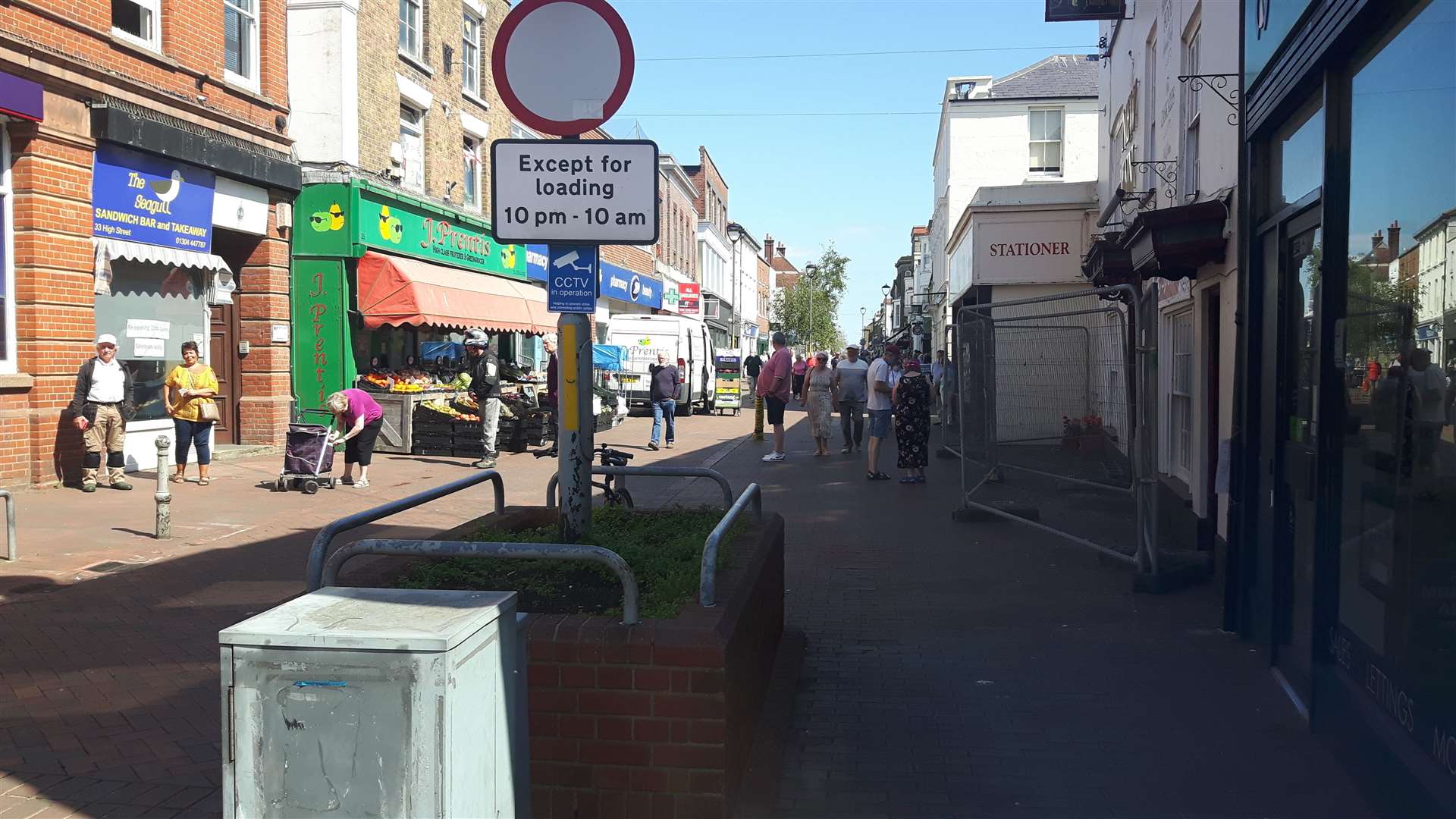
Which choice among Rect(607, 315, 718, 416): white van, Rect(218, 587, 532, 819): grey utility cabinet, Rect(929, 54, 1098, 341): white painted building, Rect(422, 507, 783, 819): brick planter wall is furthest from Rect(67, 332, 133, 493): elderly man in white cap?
Rect(929, 54, 1098, 341): white painted building

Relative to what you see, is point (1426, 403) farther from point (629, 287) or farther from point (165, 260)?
point (629, 287)

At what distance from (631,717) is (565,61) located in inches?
99.3

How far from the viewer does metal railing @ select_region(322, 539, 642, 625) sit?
3.50 m

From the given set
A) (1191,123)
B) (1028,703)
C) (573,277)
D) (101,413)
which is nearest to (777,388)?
(1191,123)

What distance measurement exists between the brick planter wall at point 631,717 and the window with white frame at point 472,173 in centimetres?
2095

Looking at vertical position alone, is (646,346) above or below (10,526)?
Result: above

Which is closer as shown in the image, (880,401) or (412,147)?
(880,401)

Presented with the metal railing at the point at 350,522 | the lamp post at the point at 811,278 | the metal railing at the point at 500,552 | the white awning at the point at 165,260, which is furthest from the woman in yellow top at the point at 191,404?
the lamp post at the point at 811,278

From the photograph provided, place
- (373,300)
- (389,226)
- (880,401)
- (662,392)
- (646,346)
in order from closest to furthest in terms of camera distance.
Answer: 1. (880,401)
2. (373,300)
3. (389,226)
4. (662,392)
5. (646,346)

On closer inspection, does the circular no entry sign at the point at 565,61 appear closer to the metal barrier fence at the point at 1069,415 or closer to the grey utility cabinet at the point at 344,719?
the grey utility cabinet at the point at 344,719

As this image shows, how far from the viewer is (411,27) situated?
20938 mm

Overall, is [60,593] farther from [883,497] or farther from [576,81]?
[883,497]

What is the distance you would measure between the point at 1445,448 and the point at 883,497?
9.64 metres

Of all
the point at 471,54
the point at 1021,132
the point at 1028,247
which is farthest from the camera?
the point at 1021,132
